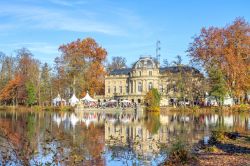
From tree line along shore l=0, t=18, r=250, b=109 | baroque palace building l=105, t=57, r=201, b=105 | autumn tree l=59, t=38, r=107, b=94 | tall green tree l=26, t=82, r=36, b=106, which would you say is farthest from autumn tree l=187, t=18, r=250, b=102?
tall green tree l=26, t=82, r=36, b=106

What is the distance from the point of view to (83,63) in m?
72.7

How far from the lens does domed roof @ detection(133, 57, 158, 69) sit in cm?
7806

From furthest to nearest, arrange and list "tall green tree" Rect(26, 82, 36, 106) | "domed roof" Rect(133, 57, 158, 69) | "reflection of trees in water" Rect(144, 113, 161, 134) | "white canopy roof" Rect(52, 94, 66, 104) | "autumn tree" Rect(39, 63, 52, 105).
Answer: "domed roof" Rect(133, 57, 158, 69), "autumn tree" Rect(39, 63, 52, 105), "white canopy roof" Rect(52, 94, 66, 104), "tall green tree" Rect(26, 82, 36, 106), "reflection of trees in water" Rect(144, 113, 161, 134)

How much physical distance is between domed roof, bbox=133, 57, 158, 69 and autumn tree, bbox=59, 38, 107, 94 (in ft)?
22.9

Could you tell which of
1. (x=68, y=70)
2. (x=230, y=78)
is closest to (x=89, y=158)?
(x=230, y=78)

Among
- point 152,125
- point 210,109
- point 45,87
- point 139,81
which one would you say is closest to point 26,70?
point 45,87

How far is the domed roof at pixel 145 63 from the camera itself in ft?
256

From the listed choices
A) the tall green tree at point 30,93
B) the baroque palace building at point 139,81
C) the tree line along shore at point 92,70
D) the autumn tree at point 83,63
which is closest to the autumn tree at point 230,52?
the tree line along shore at point 92,70

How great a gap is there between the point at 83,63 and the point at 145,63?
13.1 meters

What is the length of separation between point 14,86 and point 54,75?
7.78 m

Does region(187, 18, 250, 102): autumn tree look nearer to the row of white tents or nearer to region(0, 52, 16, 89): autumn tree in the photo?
the row of white tents

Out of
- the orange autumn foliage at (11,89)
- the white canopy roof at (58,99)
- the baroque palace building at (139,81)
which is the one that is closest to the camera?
the white canopy roof at (58,99)

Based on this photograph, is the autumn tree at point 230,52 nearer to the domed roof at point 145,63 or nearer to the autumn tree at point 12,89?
the domed roof at point 145,63

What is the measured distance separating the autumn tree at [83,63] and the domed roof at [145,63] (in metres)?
6.98
